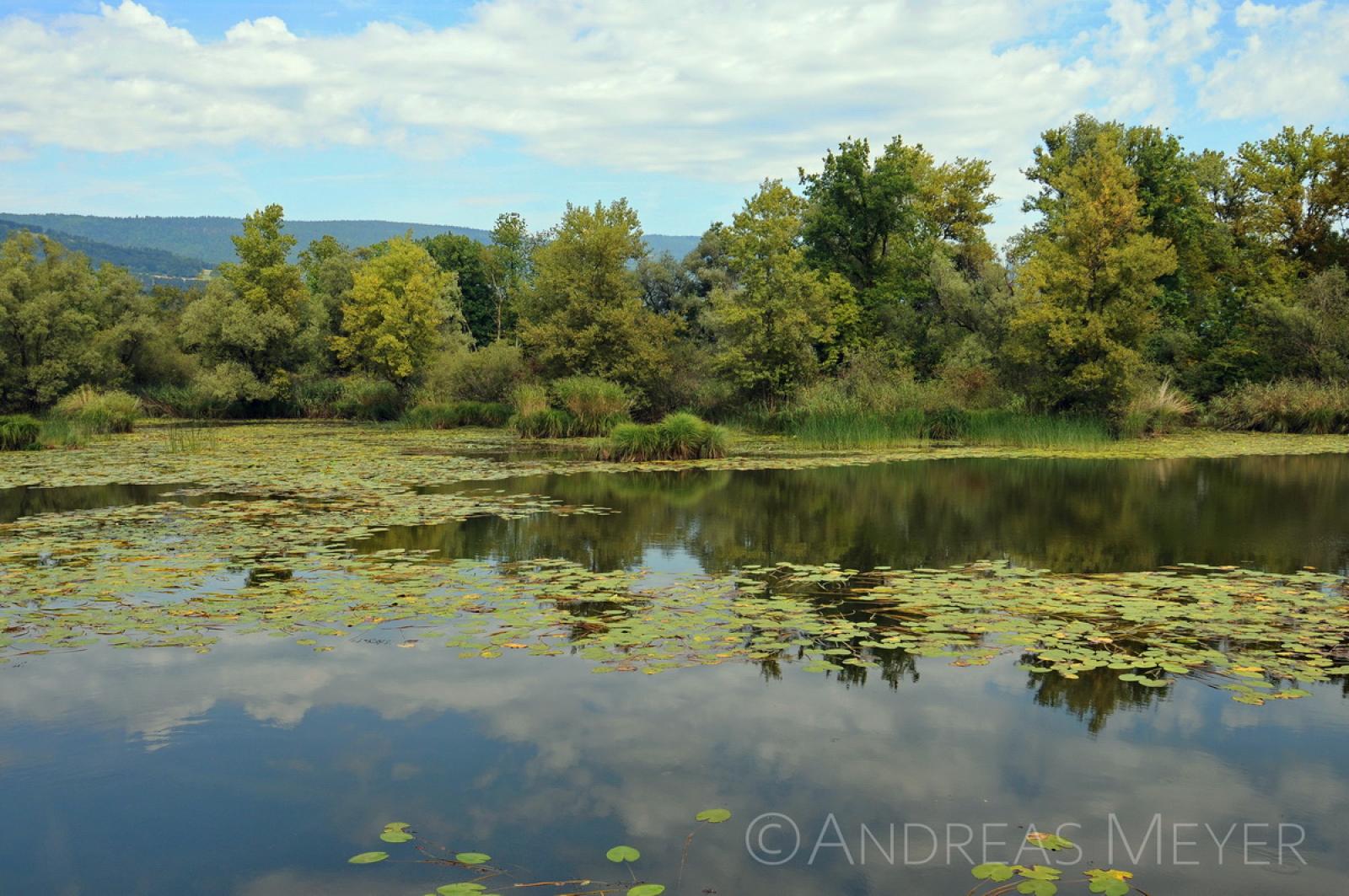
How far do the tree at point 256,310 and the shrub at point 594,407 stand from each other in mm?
18726

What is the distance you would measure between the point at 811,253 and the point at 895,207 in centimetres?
371

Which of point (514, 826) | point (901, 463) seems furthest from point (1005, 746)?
point (901, 463)

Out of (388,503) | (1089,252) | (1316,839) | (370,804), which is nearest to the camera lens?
(1316,839)

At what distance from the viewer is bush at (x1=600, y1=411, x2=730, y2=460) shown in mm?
22000

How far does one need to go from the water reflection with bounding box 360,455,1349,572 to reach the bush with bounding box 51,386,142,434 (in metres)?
18.7

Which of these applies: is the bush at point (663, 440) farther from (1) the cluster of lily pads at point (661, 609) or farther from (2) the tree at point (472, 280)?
(2) the tree at point (472, 280)

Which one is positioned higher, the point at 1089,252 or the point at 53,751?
the point at 1089,252


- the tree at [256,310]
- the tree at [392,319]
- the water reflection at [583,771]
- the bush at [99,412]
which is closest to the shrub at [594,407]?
the bush at [99,412]

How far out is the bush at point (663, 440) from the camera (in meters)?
22.0

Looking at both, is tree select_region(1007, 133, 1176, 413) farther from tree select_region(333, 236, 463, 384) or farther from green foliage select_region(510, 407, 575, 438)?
tree select_region(333, 236, 463, 384)

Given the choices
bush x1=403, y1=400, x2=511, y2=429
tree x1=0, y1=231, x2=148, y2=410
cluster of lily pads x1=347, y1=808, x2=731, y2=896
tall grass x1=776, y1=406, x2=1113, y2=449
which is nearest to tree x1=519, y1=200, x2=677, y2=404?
bush x1=403, y1=400, x2=511, y2=429

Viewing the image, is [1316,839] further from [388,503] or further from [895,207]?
[895,207]

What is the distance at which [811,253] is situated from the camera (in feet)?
131

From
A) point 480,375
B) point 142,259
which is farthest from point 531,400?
point 142,259
